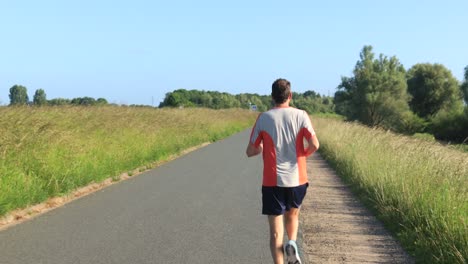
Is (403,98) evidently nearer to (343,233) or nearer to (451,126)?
(451,126)

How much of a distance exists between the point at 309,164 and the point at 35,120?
962 centimetres

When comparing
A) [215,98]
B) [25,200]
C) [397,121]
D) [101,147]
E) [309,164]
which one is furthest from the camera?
[215,98]

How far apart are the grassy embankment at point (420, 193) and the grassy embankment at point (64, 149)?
6.33m

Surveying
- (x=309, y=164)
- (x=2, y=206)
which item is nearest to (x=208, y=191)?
(x=2, y=206)

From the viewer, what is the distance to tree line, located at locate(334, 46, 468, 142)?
54.4 meters

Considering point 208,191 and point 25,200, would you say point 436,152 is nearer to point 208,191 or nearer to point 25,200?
point 208,191

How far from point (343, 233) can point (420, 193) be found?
1.63 m

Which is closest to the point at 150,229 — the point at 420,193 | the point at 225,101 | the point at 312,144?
the point at 312,144

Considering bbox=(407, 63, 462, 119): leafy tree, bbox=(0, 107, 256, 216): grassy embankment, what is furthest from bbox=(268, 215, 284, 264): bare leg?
bbox=(407, 63, 462, 119): leafy tree

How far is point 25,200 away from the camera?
8.11 meters

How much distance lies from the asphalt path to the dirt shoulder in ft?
2.20

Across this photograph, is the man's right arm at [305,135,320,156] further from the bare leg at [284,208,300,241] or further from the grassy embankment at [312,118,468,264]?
the grassy embankment at [312,118,468,264]

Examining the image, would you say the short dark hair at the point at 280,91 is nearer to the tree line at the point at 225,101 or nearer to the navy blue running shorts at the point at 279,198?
the navy blue running shorts at the point at 279,198

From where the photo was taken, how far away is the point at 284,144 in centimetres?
421
